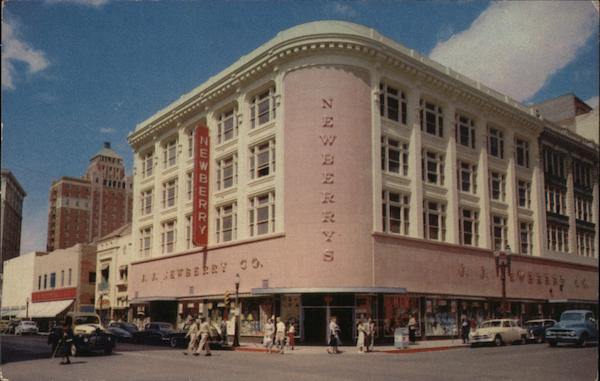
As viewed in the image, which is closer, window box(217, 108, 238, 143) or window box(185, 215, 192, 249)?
window box(217, 108, 238, 143)

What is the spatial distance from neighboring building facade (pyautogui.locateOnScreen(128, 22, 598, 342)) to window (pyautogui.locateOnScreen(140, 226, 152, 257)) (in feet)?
18.5

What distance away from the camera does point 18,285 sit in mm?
13047

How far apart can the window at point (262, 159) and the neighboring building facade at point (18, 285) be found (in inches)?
1151

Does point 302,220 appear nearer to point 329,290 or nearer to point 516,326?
point 329,290

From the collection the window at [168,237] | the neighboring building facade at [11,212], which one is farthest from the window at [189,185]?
the neighboring building facade at [11,212]

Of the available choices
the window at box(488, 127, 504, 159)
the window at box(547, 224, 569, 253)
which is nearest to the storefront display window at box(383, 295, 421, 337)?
the window at box(488, 127, 504, 159)

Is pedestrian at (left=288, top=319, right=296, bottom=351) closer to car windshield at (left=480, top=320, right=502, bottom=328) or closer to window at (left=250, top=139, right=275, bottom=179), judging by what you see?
car windshield at (left=480, top=320, right=502, bottom=328)

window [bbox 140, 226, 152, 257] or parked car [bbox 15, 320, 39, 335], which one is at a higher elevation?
window [bbox 140, 226, 152, 257]

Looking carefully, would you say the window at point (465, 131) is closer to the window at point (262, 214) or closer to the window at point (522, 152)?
the window at point (262, 214)

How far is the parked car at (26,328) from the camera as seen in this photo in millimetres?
13969

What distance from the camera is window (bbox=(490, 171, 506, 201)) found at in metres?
45.8

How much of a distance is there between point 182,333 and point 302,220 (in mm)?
10363

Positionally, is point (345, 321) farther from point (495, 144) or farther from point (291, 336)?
point (495, 144)

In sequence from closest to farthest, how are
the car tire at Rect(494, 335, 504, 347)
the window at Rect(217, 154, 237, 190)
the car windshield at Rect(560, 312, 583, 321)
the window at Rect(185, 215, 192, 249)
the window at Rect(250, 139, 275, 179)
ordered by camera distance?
the car windshield at Rect(560, 312, 583, 321)
the car tire at Rect(494, 335, 504, 347)
the window at Rect(250, 139, 275, 179)
the window at Rect(217, 154, 237, 190)
the window at Rect(185, 215, 192, 249)
